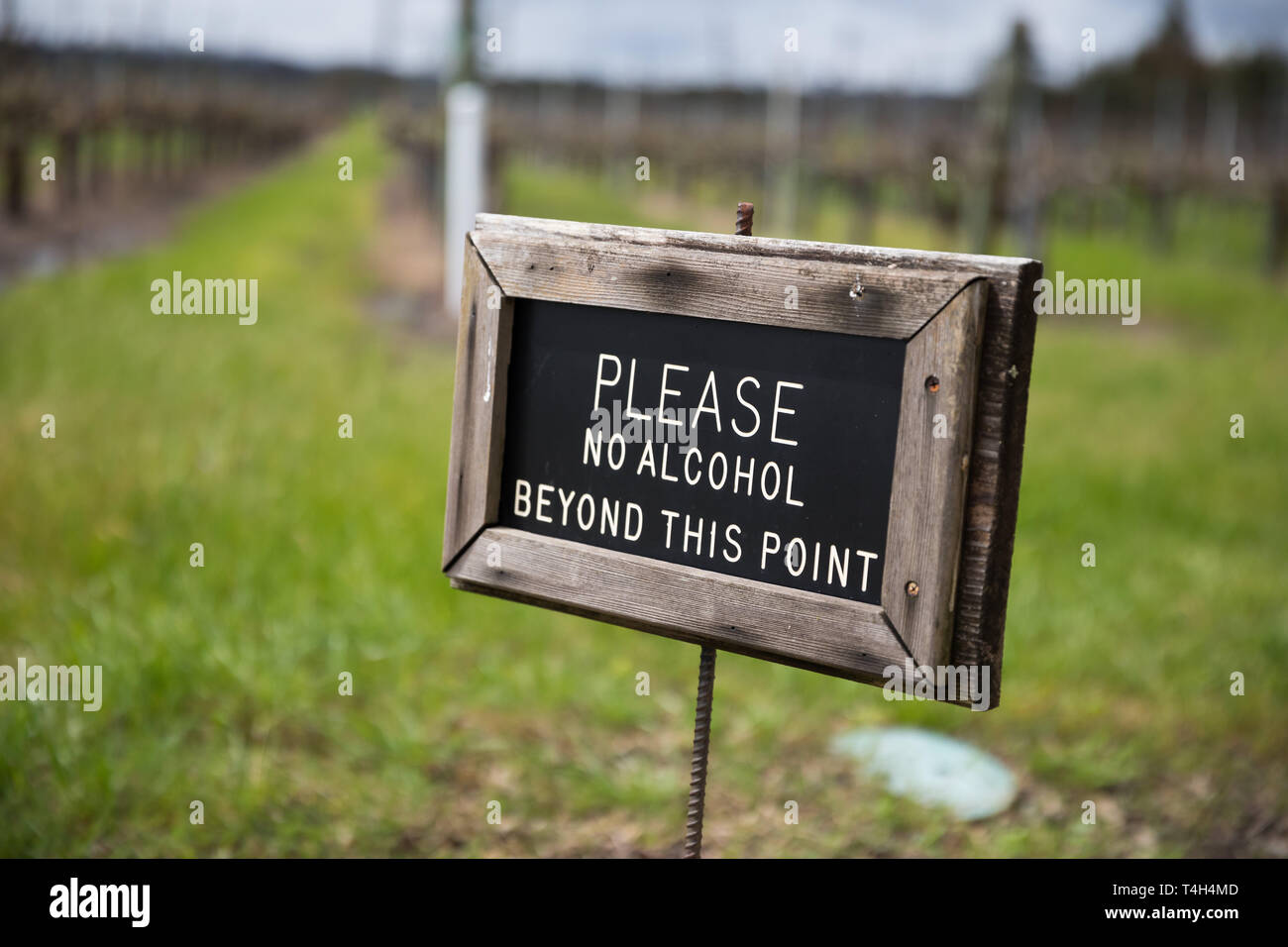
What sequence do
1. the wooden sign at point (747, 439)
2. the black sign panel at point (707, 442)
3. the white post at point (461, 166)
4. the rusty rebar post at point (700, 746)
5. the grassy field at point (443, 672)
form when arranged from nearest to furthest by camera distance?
the wooden sign at point (747, 439), the black sign panel at point (707, 442), the rusty rebar post at point (700, 746), the grassy field at point (443, 672), the white post at point (461, 166)

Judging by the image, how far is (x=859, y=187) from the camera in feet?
82.0

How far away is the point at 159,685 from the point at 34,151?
3009cm

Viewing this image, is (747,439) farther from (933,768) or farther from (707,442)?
(933,768)

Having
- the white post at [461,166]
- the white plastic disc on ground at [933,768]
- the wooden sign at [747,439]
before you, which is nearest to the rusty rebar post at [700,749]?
the wooden sign at [747,439]

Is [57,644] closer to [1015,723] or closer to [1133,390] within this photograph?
[1015,723]

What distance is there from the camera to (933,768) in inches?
154

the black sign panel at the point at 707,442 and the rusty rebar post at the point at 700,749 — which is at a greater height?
the black sign panel at the point at 707,442

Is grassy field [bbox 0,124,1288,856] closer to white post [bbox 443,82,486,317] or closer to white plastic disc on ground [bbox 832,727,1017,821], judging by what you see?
white plastic disc on ground [bbox 832,727,1017,821]

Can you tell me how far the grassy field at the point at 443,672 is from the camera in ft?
11.3

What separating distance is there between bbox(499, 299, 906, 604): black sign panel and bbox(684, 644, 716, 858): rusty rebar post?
25 cm

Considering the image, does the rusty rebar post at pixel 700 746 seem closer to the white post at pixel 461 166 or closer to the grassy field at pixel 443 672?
the grassy field at pixel 443 672

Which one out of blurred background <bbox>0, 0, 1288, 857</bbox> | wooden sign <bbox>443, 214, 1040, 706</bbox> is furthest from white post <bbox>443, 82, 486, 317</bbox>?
wooden sign <bbox>443, 214, 1040, 706</bbox>
